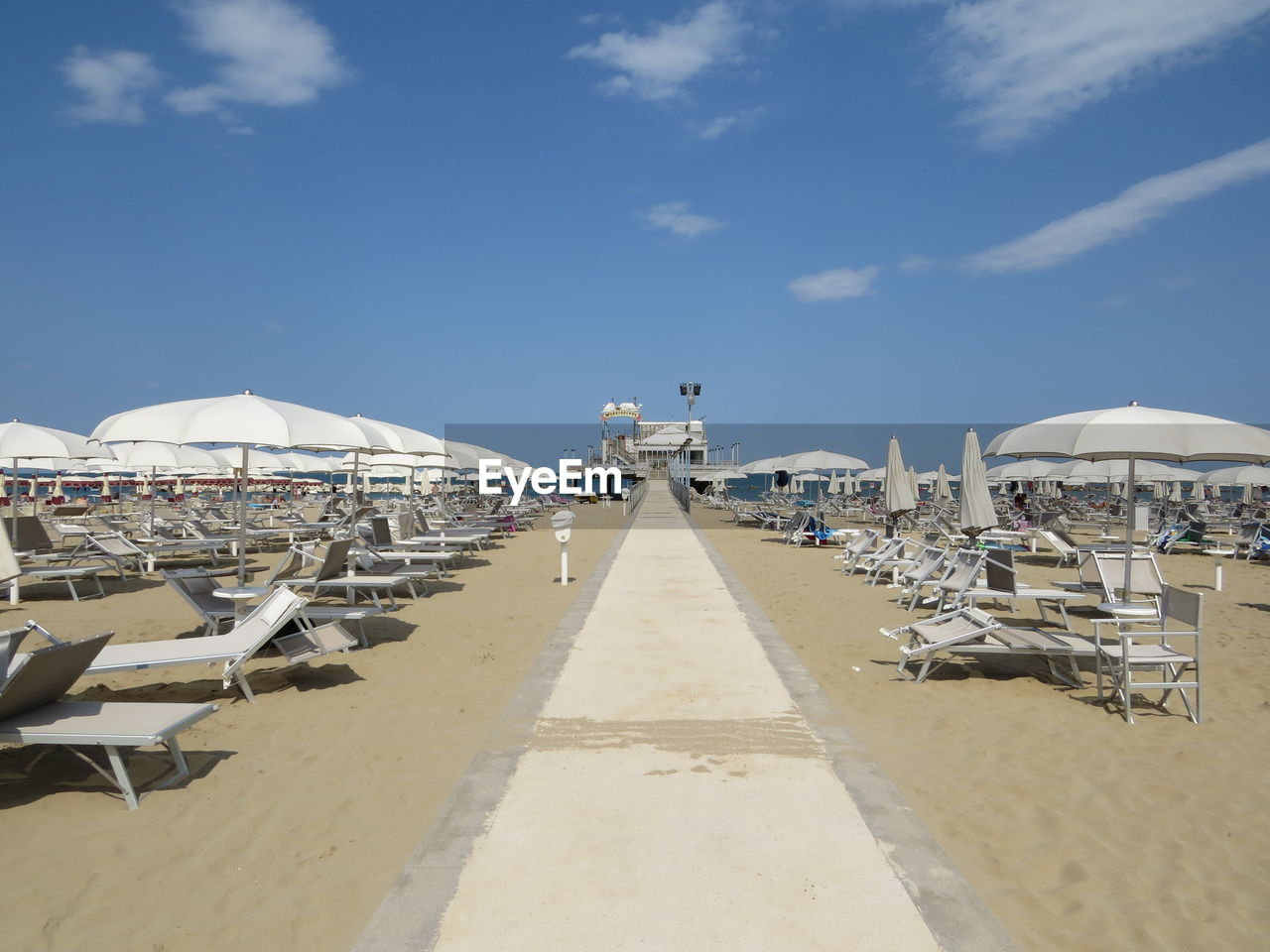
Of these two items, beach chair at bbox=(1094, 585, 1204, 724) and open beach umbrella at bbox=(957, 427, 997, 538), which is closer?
beach chair at bbox=(1094, 585, 1204, 724)

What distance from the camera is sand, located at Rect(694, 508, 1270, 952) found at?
8.96ft

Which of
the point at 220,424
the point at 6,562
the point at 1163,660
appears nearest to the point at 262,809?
the point at 6,562

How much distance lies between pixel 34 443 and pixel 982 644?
1108cm

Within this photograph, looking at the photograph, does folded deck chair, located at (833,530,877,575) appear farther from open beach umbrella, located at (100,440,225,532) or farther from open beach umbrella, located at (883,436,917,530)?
open beach umbrella, located at (100,440,225,532)

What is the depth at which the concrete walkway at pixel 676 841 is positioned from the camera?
8.32 feet

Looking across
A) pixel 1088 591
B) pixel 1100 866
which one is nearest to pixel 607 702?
pixel 1100 866

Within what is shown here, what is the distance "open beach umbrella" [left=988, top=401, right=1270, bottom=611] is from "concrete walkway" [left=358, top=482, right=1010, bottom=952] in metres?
3.94

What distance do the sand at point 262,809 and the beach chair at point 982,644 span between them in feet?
9.80

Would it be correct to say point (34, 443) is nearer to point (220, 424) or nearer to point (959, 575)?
point (220, 424)

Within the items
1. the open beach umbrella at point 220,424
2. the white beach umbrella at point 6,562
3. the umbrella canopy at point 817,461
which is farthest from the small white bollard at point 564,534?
the umbrella canopy at point 817,461

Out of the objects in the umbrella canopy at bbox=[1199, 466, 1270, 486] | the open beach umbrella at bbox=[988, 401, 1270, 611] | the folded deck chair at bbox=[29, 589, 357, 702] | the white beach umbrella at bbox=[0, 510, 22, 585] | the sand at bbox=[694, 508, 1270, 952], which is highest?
the open beach umbrella at bbox=[988, 401, 1270, 611]

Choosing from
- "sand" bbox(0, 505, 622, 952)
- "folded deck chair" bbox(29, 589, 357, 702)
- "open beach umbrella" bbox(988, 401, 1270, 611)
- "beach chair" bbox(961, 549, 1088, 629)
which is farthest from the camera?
"open beach umbrella" bbox(988, 401, 1270, 611)

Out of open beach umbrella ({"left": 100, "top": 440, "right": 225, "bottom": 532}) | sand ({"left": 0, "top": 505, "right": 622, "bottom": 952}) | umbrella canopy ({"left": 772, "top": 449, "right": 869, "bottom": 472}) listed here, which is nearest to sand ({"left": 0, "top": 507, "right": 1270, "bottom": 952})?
sand ({"left": 0, "top": 505, "right": 622, "bottom": 952})

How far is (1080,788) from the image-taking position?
3768 millimetres
